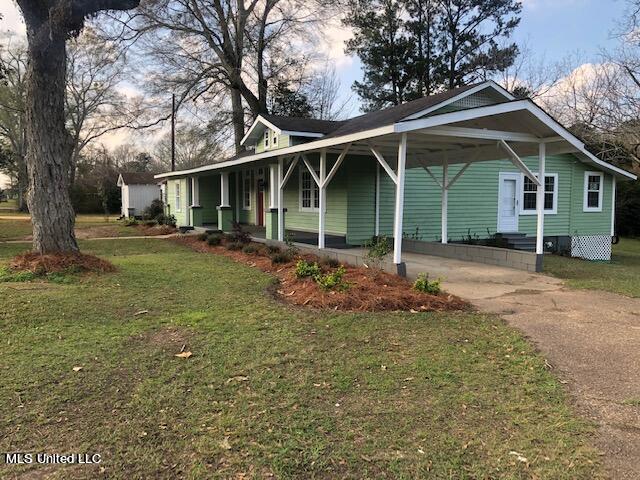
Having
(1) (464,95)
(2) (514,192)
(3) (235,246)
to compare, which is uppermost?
(1) (464,95)

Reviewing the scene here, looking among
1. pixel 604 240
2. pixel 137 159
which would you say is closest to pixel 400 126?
pixel 604 240

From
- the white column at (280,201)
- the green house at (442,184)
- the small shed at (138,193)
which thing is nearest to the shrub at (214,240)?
the green house at (442,184)

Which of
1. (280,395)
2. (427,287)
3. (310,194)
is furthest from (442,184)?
(280,395)

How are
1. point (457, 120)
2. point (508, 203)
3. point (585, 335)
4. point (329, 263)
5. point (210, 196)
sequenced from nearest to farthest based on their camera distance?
point (585, 335) < point (457, 120) < point (329, 263) < point (508, 203) < point (210, 196)

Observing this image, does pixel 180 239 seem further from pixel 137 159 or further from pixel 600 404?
pixel 137 159

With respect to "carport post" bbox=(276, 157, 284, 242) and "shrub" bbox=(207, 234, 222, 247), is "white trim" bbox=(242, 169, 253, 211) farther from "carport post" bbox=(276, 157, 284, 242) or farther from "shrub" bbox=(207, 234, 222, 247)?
"carport post" bbox=(276, 157, 284, 242)

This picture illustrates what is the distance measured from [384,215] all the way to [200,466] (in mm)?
11860

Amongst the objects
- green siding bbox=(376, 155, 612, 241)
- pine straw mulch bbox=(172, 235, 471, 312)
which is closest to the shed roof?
green siding bbox=(376, 155, 612, 241)

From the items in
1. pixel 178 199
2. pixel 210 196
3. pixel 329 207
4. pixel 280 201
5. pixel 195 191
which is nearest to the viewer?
pixel 280 201

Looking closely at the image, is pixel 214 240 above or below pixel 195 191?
below

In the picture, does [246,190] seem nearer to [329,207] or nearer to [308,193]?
[308,193]

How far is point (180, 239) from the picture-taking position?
17.1 metres

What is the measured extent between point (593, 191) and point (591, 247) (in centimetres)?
202

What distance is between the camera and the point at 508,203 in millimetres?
16359
